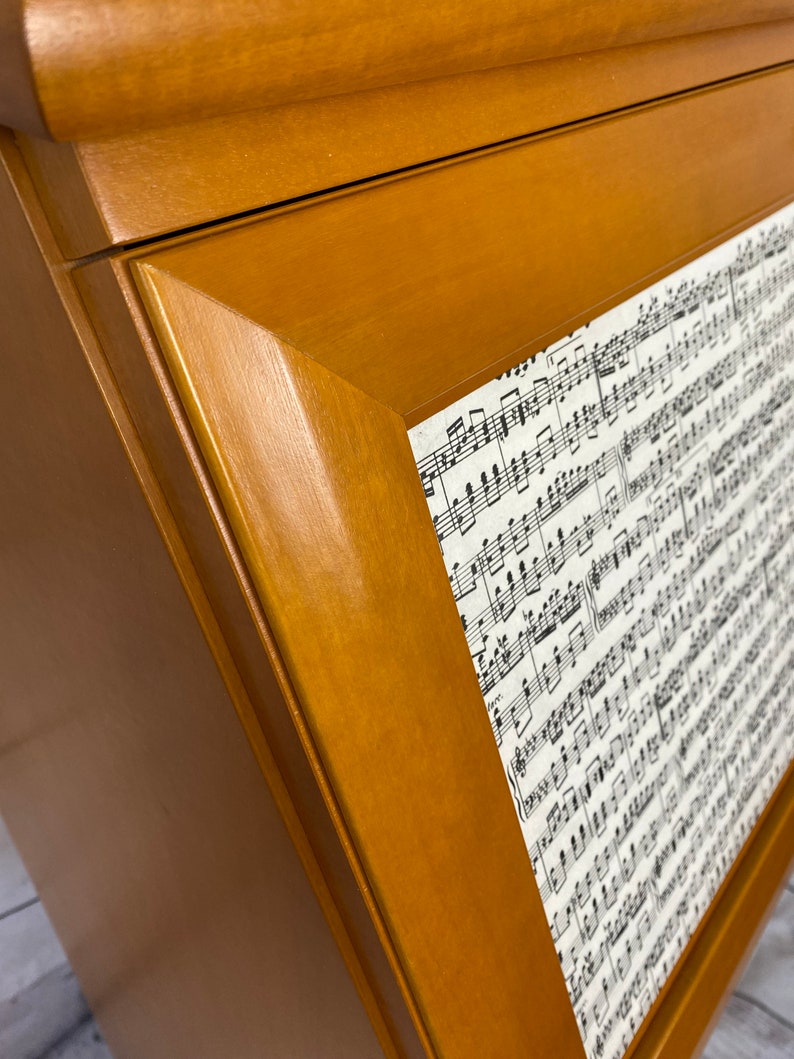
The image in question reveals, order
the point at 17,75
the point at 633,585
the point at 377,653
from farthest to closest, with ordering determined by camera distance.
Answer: the point at 633,585 < the point at 377,653 < the point at 17,75

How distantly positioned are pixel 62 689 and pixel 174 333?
22cm

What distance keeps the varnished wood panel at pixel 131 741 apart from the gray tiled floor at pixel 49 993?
0.72 feet

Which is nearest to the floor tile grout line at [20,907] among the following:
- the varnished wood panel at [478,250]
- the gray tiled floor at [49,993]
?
the gray tiled floor at [49,993]

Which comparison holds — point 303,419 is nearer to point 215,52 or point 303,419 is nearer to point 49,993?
point 215,52

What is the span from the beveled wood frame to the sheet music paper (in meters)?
0.02

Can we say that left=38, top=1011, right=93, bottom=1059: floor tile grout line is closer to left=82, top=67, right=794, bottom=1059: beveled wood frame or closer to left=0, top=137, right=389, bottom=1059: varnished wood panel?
left=0, top=137, right=389, bottom=1059: varnished wood panel

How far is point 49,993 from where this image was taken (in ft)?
2.37

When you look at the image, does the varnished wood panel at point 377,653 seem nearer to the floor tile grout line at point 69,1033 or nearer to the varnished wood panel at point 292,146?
the varnished wood panel at point 292,146

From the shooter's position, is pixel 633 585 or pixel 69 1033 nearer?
pixel 633 585

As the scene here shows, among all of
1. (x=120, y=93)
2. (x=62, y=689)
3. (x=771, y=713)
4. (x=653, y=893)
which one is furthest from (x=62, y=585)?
(x=771, y=713)

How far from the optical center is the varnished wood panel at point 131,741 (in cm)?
29

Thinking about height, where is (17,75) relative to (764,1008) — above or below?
above

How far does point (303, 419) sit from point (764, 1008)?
65 centimetres

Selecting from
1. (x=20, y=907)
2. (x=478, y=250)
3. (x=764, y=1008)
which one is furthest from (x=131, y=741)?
(x=764, y=1008)
